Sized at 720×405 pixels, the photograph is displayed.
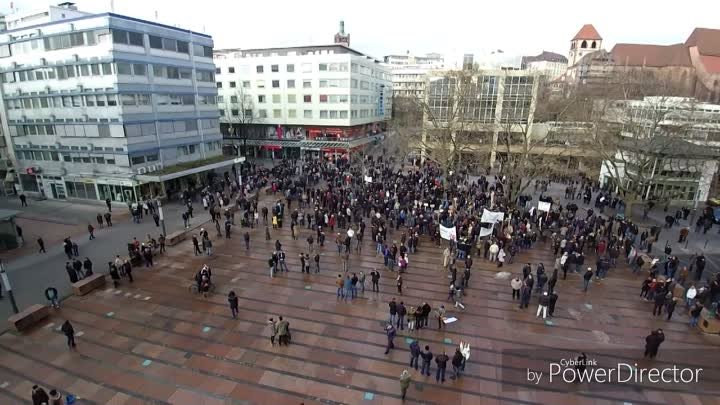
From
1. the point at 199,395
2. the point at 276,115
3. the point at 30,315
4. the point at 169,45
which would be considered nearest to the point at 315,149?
the point at 276,115

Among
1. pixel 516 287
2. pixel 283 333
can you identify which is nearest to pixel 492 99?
pixel 516 287

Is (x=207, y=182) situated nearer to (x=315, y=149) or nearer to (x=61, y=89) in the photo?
(x=61, y=89)

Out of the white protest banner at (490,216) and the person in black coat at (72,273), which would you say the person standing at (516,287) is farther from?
the person in black coat at (72,273)

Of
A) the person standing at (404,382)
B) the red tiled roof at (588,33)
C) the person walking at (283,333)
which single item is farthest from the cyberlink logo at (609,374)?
the red tiled roof at (588,33)

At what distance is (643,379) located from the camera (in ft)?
37.2

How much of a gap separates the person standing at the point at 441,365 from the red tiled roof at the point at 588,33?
115 meters

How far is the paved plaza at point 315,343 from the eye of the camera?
10.8m

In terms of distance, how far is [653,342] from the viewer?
468 inches

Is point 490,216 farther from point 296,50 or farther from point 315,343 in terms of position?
point 296,50

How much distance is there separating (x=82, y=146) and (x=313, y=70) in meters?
29.3

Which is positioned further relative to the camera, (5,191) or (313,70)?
(313,70)

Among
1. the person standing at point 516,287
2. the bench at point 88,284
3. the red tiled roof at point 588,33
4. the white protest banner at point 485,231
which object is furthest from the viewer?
the red tiled roof at point 588,33

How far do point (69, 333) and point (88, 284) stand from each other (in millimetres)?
4540

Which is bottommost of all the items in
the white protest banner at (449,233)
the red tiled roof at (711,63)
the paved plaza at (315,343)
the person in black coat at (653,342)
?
the paved plaza at (315,343)
